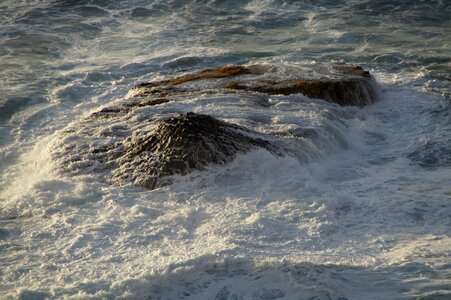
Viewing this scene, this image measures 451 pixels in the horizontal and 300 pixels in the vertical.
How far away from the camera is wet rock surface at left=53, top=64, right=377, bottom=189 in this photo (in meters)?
7.85

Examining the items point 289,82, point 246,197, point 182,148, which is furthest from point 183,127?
point 289,82

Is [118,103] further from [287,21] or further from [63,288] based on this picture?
[287,21]

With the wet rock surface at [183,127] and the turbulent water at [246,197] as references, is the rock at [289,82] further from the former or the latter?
the turbulent water at [246,197]

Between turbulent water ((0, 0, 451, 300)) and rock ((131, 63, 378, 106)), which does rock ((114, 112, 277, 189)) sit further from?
rock ((131, 63, 378, 106))

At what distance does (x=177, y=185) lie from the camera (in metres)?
7.55

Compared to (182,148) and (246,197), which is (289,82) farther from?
(246,197)

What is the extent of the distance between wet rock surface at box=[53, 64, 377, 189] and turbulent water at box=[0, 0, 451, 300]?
0.47 feet

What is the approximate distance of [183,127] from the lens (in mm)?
8000

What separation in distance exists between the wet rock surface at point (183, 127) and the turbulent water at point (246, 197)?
0.47 ft

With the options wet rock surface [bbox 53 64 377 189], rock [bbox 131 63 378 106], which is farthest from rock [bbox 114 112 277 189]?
rock [bbox 131 63 378 106]

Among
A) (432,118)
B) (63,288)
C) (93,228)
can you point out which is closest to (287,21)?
(432,118)

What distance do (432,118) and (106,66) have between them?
19.6 feet

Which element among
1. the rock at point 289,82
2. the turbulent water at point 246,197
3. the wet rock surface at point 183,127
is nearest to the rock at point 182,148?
the wet rock surface at point 183,127

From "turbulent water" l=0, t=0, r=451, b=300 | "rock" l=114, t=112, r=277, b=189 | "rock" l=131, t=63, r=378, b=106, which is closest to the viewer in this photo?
"turbulent water" l=0, t=0, r=451, b=300
